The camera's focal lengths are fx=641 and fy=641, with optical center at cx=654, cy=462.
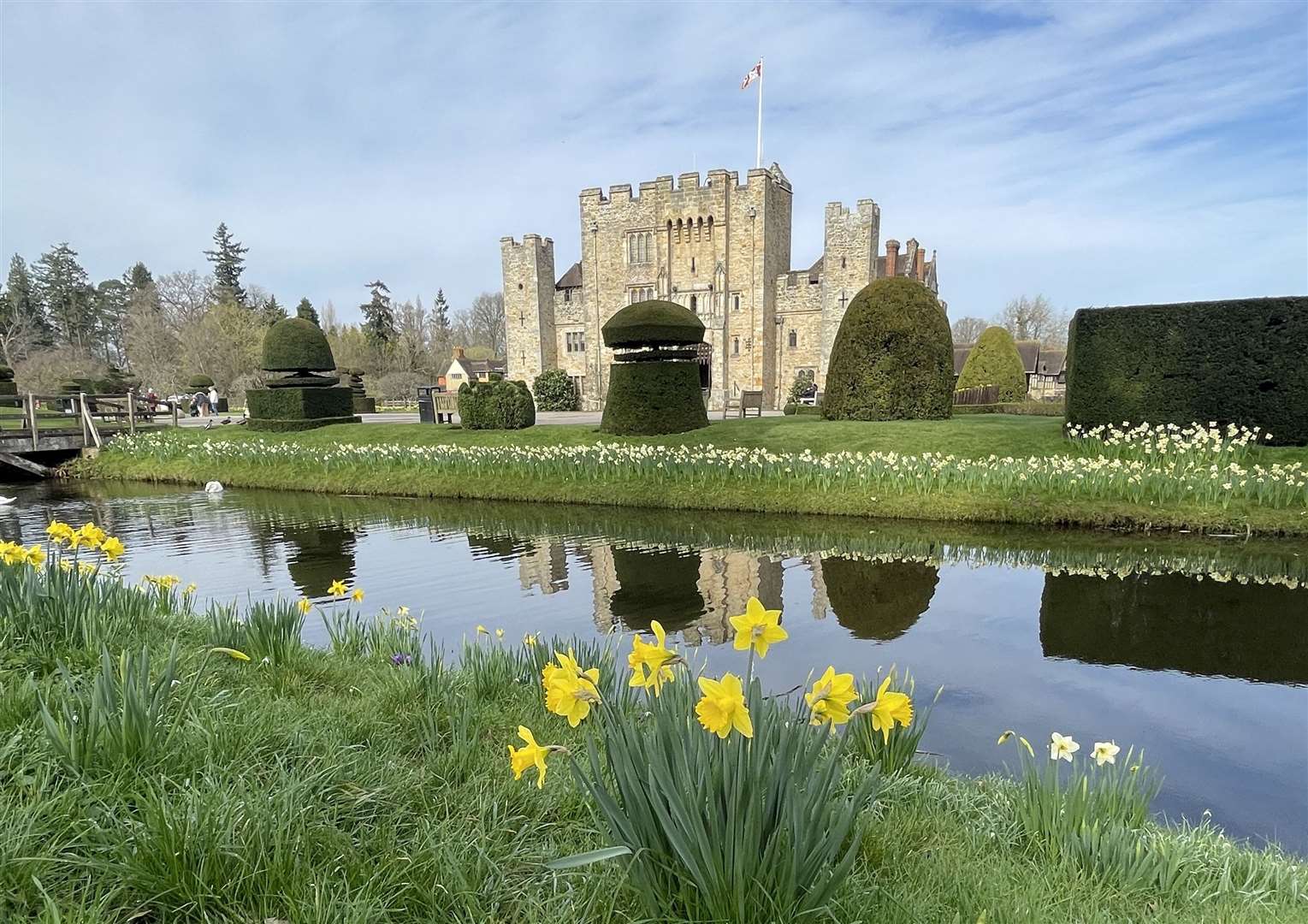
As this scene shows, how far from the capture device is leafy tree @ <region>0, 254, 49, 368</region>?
4534cm

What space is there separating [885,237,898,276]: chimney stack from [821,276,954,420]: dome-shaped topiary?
66.4 feet

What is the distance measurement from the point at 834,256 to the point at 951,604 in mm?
28269

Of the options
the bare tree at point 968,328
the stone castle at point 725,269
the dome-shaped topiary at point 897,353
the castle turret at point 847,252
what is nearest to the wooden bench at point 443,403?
the stone castle at point 725,269

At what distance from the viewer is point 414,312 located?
71.4 m

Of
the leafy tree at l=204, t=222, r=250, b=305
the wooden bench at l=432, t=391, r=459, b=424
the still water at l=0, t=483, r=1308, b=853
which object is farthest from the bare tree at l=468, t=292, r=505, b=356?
the still water at l=0, t=483, r=1308, b=853

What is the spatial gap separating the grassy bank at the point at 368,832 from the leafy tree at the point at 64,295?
80.4 metres

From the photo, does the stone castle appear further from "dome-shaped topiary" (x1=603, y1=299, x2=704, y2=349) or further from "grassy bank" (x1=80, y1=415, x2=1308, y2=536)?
"grassy bank" (x1=80, y1=415, x2=1308, y2=536)

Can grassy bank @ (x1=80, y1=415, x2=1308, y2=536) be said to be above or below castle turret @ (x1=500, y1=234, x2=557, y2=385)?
below

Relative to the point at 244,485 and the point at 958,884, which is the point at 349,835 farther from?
the point at 244,485

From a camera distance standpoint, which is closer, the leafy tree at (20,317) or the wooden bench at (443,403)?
the wooden bench at (443,403)

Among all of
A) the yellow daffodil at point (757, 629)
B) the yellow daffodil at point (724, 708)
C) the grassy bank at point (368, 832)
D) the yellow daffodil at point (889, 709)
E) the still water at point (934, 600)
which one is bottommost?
the still water at point (934, 600)

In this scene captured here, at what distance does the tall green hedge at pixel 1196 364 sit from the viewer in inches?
364

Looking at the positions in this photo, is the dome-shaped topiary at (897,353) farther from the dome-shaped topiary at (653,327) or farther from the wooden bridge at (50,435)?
the wooden bridge at (50,435)

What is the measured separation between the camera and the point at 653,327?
15.1 metres
